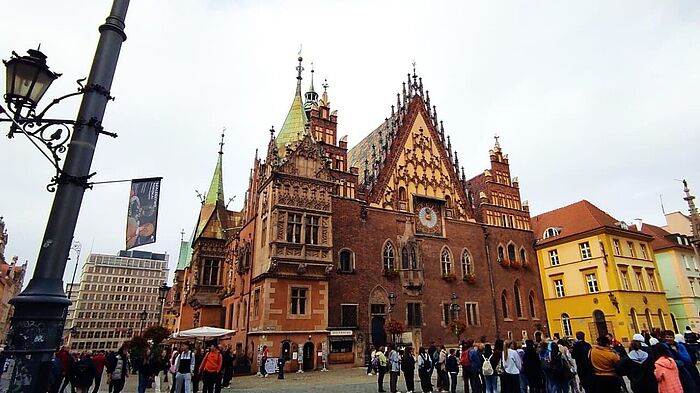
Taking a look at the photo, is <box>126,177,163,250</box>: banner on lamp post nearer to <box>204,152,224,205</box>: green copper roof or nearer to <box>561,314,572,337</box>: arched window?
<box>204,152,224,205</box>: green copper roof

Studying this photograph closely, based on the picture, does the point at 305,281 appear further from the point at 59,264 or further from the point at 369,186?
the point at 59,264

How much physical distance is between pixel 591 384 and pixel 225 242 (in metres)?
33.8

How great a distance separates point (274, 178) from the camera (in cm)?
2761

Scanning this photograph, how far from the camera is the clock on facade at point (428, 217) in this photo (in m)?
33.7

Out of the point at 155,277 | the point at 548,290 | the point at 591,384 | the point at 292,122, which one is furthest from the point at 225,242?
the point at 155,277

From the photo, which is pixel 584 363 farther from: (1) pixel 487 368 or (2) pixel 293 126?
(2) pixel 293 126

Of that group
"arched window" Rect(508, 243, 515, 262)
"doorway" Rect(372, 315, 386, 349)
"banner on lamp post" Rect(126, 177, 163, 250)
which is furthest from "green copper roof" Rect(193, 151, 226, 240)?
"banner on lamp post" Rect(126, 177, 163, 250)

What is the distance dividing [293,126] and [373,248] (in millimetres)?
11449

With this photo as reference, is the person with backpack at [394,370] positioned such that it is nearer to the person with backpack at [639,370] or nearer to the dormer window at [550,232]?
the person with backpack at [639,370]

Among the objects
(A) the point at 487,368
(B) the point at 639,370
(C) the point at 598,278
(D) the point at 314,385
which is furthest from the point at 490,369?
(C) the point at 598,278

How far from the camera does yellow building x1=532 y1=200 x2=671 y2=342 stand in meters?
33.5

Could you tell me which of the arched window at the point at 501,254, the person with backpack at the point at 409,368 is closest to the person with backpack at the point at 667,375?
the person with backpack at the point at 409,368

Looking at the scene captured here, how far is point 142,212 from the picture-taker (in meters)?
6.79

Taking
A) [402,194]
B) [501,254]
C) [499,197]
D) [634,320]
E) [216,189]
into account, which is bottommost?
[634,320]
